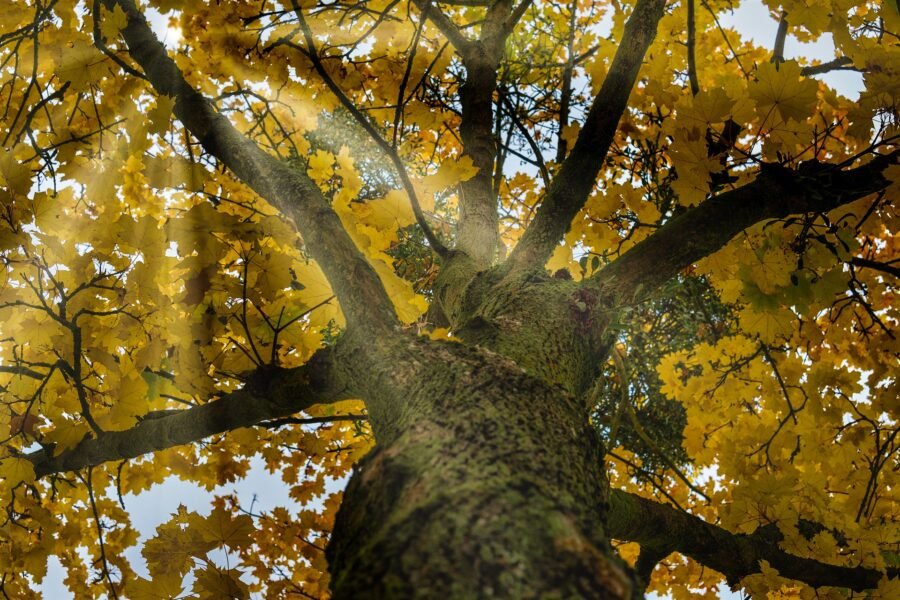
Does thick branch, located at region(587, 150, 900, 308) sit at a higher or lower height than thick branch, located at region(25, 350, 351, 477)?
higher

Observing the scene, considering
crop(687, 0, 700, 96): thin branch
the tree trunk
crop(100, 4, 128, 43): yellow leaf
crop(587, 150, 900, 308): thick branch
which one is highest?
crop(687, 0, 700, 96): thin branch

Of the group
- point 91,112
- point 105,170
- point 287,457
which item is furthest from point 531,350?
point 91,112

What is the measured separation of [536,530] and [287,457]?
254cm

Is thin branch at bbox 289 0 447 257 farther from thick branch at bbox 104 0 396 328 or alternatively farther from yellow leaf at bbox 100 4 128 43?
yellow leaf at bbox 100 4 128 43

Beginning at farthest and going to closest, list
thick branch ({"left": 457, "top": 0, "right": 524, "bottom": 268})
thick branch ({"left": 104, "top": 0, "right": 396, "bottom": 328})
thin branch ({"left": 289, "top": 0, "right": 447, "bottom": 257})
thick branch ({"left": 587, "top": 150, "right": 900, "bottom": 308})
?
thick branch ({"left": 457, "top": 0, "right": 524, "bottom": 268}), thin branch ({"left": 289, "top": 0, "right": 447, "bottom": 257}), thick branch ({"left": 587, "top": 150, "right": 900, "bottom": 308}), thick branch ({"left": 104, "top": 0, "right": 396, "bottom": 328})

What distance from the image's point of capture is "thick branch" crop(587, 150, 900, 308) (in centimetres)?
132

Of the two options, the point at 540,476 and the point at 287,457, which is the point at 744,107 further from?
the point at 287,457

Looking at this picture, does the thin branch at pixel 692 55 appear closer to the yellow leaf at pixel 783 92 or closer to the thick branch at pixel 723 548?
the yellow leaf at pixel 783 92

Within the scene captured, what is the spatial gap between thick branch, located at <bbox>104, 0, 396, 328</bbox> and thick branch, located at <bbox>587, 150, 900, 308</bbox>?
546 mm

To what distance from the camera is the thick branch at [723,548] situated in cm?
161

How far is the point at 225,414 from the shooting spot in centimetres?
141

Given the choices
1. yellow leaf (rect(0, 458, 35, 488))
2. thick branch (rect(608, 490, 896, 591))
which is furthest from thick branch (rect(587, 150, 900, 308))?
yellow leaf (rect(0, 458, 35, 488))

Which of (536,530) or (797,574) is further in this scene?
(797,574)

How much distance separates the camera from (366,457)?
77 centimetres
